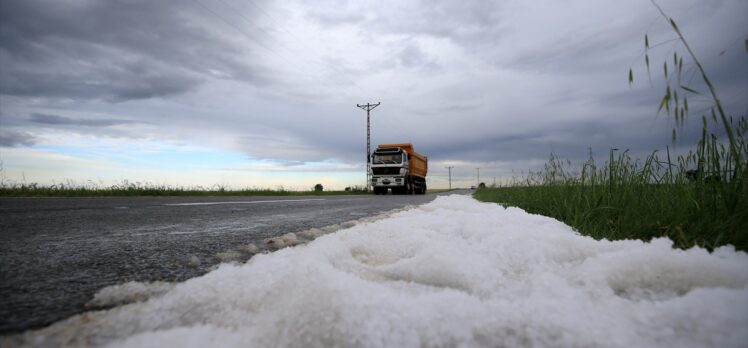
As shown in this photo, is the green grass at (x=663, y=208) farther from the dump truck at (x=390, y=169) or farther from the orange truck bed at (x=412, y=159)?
the orange truck bed at (x=412, y=159)

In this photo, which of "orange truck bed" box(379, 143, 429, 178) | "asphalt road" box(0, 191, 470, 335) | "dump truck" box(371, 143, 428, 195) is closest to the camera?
"asphalt road" box(0, 191, 470, 335)

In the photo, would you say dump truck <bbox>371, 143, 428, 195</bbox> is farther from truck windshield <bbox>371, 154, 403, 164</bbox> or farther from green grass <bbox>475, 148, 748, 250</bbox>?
green grass <bbox>475, 148, 748, 250</bbox>

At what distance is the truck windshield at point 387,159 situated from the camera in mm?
21891

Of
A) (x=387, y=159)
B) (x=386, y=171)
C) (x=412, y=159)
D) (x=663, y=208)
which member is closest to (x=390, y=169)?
(x=386, y=171)

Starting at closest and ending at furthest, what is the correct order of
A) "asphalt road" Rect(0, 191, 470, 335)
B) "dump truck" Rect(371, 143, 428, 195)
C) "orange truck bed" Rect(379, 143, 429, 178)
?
"asphalt road" Rect(0, 191, 470, 335), "dump truck" Rect(371, 143, 428, 195), "orange truck bed" Rect(379, 143, 429, 178)

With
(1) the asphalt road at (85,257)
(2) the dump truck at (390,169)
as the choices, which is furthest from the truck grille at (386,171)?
(1) the asphalt road at (85,257)

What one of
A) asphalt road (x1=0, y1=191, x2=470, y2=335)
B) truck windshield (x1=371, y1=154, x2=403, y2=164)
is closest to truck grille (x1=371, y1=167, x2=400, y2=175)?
truck windshield (x1=371, y1=154, x2=403, y2=164)

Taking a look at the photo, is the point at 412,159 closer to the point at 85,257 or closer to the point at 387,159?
the point at 387,159

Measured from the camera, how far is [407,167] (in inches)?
902

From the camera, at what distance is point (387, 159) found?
72.2 feet

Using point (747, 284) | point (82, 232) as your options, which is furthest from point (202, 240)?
point (747, 284)

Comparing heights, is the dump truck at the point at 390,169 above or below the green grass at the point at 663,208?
above

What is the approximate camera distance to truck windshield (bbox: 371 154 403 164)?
2189 centimetres

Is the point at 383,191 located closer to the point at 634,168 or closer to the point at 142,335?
the point at 634,168
